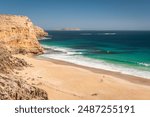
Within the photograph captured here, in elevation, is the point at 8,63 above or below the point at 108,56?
above

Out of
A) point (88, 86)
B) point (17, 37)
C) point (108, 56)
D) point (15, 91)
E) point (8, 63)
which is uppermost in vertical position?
point (17, 37)

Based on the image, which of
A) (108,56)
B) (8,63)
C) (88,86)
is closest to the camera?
(88,86)

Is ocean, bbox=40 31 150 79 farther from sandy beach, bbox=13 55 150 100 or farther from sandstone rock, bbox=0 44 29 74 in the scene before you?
sandstone rock, bbox=0 44 29 74

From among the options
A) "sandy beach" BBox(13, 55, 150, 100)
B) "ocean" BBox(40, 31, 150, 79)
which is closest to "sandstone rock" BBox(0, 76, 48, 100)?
"sandy beach" BBox(13, 55, 150, 100)

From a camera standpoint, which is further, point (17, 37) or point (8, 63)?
point (17, 37)

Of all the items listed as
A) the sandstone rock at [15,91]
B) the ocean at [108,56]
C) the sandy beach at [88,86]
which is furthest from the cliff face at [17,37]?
the sandstone rock at [15,91]

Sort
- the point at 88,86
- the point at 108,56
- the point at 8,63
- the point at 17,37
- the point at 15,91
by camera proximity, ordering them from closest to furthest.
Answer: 1. the point at 15,91
2. the point at 88,86
3. the point at 8,63
4. the point at 17,37
5. the point at 108,56

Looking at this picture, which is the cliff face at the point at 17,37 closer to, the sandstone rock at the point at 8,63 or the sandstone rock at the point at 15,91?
the sandstone rock at the point at 8,63

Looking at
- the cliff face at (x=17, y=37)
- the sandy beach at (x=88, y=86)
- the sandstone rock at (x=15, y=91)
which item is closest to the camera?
the sandstone rock at (x=15, y=91)

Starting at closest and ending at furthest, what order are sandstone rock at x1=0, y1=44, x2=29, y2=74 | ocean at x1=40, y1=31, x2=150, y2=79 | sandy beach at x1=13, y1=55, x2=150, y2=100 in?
1. sandy beach at x1=13, y1=55, x2=150, y2=100
2. sandstone rock at x1=0, y1=44, x2=29, y2=74
3. ocean at x1=40, y1=31, x2=150, y2=79

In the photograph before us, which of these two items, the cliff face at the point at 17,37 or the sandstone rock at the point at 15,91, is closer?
the sandstone rock at the point at 15,91

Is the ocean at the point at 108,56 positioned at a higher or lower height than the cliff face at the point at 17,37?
lower

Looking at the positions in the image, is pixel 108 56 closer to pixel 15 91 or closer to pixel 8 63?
pixel 8 63

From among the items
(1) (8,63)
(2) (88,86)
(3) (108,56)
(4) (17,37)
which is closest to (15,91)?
(2) (88,86)
